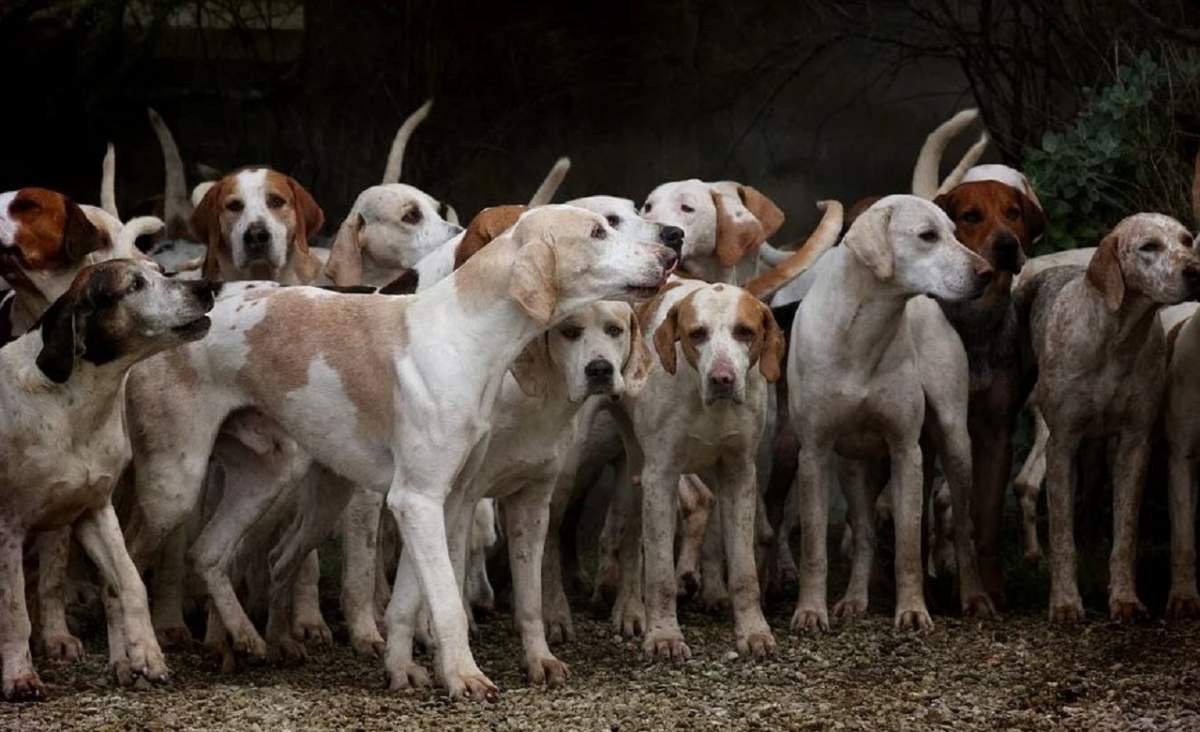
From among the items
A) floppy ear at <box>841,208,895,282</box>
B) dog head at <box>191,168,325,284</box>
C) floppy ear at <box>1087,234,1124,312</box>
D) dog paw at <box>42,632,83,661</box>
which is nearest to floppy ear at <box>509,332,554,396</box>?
floppy ear at <box>841,208,895,282</box>

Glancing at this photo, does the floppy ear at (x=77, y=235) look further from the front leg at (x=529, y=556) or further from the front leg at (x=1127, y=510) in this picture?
the front leg at (x=1127, y=510)

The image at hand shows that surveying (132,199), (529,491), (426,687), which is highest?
(132,199)

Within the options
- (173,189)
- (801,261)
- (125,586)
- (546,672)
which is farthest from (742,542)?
(173,189)

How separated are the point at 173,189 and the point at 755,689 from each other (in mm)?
4056

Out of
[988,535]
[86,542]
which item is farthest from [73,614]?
[988,535]

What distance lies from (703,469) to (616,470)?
96cm

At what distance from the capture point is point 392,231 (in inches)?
361

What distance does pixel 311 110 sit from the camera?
1248cm

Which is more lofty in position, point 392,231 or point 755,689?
point 392,231

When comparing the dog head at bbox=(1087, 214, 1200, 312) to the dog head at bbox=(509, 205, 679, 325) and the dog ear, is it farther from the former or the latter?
the dog ear

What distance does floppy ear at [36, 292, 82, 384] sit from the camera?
6.97m

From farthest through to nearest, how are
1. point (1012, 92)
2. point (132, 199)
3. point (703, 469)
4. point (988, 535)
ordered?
point (132, 199), point (1012, 92), point (988, 535), point (703, 469)

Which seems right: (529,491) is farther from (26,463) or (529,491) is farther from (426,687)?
(26,463)

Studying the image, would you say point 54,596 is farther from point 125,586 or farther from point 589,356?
point 589,356
